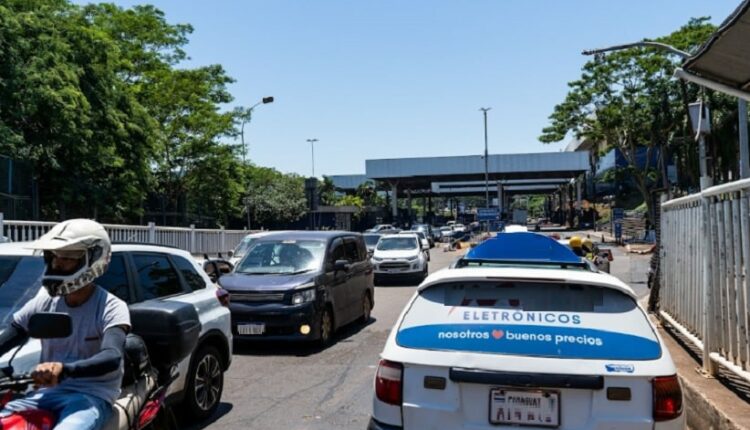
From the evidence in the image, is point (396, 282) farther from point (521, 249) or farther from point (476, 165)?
point (476, 165)

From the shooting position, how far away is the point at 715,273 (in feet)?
20.9

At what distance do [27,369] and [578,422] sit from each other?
3.48 meters

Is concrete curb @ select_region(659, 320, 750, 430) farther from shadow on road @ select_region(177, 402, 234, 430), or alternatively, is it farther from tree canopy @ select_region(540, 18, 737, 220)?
tree canopy @ select_region(540, 18, 737, 220)

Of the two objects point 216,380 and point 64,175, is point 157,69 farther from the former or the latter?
point 216,380

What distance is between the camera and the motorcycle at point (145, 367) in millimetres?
3365

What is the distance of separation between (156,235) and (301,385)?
11627 millimetres

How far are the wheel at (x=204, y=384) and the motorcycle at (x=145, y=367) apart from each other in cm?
188

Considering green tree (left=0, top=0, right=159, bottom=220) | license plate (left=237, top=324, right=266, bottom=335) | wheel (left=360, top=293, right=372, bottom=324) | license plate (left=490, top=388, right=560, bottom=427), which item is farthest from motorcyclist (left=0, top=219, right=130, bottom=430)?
green tree (left=0, top=0, right=159, bottom=220)

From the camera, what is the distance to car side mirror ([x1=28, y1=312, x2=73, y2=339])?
10.4 ft

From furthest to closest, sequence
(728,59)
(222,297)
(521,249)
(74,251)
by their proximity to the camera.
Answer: (222,297), (521,249), (728,59), (74,251)

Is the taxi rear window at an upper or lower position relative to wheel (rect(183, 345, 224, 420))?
upper

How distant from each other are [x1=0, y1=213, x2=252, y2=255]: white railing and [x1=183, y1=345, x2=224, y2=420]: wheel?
5.21 feet

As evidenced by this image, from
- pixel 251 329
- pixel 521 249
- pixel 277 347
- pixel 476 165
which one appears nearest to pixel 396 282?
pixel 277 347

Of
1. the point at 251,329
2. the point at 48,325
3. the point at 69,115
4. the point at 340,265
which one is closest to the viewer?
the point at 48,325
